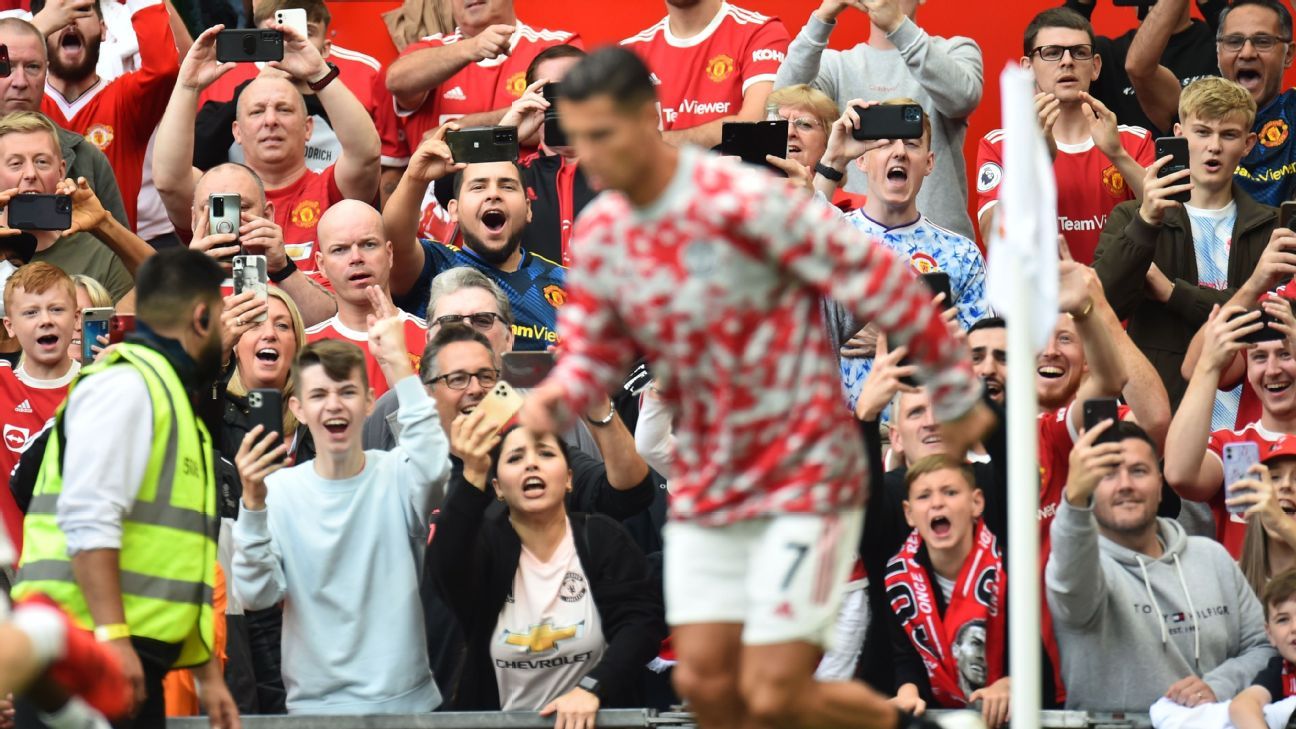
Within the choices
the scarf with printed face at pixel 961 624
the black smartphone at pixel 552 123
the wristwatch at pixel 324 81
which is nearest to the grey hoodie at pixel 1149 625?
the scarf with printed face at pixel 961 624

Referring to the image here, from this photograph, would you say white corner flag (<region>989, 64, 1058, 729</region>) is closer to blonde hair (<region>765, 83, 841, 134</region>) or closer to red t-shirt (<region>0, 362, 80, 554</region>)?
blonde hair (<region>765, 83, 841, 134</region>)

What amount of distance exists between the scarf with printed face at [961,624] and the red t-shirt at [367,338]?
228cm

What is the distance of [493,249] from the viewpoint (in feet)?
26.5

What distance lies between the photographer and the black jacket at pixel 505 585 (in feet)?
20.4

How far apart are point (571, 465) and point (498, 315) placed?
0.78 meters

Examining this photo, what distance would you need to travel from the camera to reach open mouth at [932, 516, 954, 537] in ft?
21.0

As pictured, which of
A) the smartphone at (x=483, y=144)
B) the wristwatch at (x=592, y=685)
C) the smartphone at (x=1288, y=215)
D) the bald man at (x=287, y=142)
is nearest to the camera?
the wristwatch at (x=592, y=685)

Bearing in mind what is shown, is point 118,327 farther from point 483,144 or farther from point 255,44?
point 255,44

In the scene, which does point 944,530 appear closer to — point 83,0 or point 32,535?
point 32,535

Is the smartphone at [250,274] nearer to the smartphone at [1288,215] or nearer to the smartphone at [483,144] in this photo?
the smartphone at [483,144]

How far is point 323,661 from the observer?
641cm

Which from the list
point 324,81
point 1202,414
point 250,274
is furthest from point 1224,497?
point 324,81

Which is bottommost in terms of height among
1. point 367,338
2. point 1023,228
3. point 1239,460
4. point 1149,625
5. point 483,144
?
point 1149,625

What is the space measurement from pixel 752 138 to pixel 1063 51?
7.19 ft
